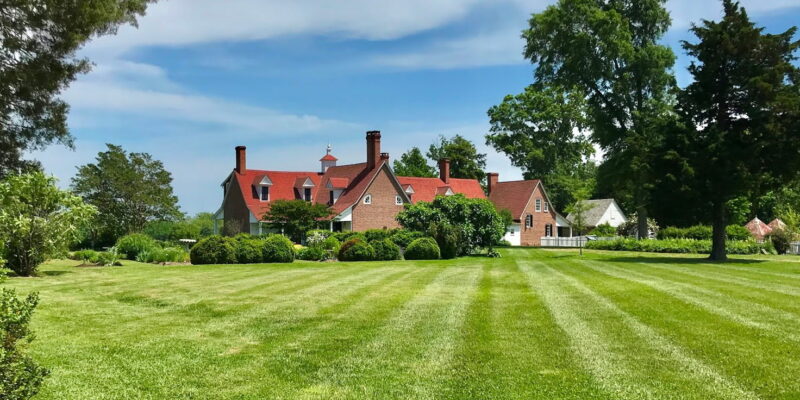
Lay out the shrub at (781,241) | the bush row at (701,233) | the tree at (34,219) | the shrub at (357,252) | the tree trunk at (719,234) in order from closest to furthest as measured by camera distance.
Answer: the tree at (34,219)
the shrub at (357,252)
the tree trunk at (719,234)
the shrub at (781,241)
the bush row at (701,233)

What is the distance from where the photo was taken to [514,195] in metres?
59.2

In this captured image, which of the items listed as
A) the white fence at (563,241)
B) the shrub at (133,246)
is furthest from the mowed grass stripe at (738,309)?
the white fence at (563,241)

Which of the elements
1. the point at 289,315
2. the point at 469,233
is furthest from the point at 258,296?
the point at 469,233

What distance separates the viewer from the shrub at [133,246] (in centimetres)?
2823

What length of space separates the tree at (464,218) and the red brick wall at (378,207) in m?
12.3

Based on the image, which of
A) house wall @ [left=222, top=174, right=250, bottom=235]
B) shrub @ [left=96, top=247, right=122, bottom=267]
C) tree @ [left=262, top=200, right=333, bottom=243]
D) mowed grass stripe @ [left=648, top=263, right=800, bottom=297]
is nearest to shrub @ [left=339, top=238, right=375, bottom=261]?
shrub @ [left=96, top=247, right=122, bottom=267]

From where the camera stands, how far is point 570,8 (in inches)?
1748

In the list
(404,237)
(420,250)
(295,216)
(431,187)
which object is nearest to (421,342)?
(420,250)

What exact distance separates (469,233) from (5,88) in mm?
22204

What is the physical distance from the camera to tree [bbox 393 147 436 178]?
236 ft

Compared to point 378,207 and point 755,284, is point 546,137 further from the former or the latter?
point 755,284

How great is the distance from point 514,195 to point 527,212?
2456 millimetres

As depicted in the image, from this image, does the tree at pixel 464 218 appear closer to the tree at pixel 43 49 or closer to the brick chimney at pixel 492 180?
the tree at pixel 43 49

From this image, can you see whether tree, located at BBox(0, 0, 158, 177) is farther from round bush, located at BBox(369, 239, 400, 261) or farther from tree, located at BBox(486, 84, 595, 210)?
tree, located at BBox(486, 84, 595, 210)
